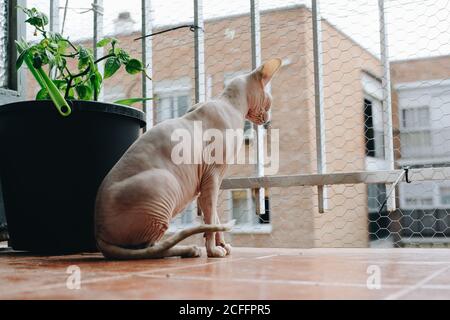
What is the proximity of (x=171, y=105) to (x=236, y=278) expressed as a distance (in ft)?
4.98

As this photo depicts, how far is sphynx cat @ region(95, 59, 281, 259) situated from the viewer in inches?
42.6

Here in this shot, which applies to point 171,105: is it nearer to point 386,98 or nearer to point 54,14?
point 54,14

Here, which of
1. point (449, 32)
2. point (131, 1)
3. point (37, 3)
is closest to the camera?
point (449, 32)

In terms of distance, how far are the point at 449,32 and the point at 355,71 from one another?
73 centimetres

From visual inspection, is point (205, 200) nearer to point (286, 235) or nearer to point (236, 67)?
point (236, 67)

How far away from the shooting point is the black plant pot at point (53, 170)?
1.28 m

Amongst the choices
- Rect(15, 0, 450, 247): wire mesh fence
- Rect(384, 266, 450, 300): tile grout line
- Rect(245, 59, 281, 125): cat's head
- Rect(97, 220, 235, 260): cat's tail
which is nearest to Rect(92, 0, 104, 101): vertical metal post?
Rect(15, 0, 450, 247): wire mesh fence

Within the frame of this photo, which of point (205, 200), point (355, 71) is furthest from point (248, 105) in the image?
point (355, 71)

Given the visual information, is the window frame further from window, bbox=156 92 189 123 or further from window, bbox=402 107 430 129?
window, bbox=402 107 430 129

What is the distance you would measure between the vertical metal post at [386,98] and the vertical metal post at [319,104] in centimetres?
18

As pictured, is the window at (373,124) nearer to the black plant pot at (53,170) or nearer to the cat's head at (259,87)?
the cat's head at (259,87)

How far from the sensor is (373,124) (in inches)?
79.0

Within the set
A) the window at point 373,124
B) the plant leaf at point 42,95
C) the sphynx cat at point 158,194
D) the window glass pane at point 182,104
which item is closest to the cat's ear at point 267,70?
the sphynx cat at point 158,194

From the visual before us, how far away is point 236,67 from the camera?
2.58 metres
